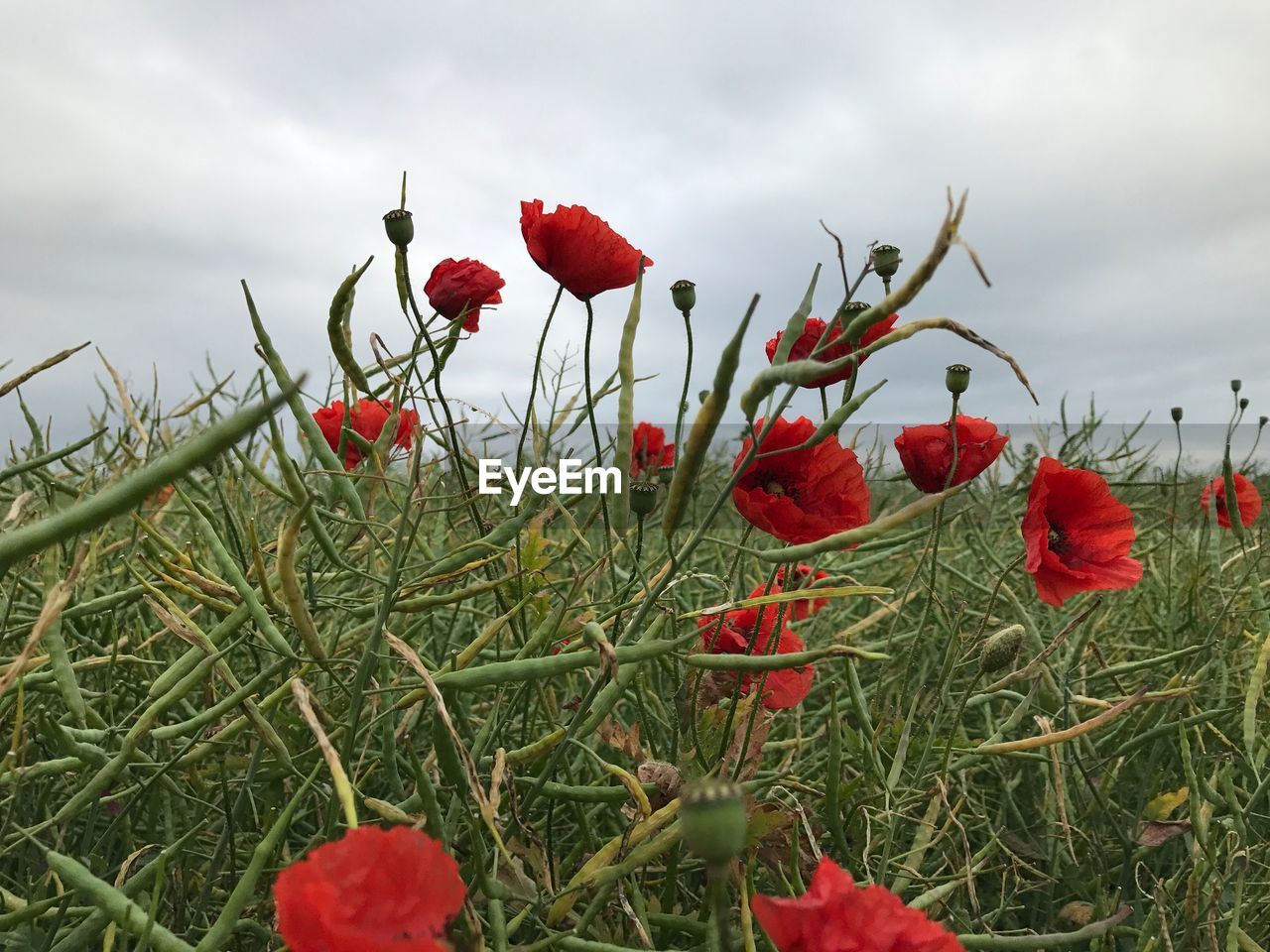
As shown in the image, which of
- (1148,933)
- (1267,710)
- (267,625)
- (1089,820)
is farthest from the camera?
(1267,710)

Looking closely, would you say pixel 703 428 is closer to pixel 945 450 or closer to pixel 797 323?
pixel 797 323

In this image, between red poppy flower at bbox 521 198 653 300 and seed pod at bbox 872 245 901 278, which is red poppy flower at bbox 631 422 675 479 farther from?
seed pod at bbox 872 245 901 278

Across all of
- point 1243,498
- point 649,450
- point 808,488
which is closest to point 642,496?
point 808,488

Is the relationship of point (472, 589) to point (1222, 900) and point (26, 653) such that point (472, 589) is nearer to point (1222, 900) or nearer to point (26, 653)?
point (26, 653)

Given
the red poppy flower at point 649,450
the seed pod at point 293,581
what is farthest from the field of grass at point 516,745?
the red poppy flower at point 649,450

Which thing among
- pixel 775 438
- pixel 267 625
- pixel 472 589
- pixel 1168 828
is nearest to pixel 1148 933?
pixel 1168 828

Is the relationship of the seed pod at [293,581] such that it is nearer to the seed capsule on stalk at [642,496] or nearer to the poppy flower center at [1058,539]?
the seed capsule on stalk at [642,496]
